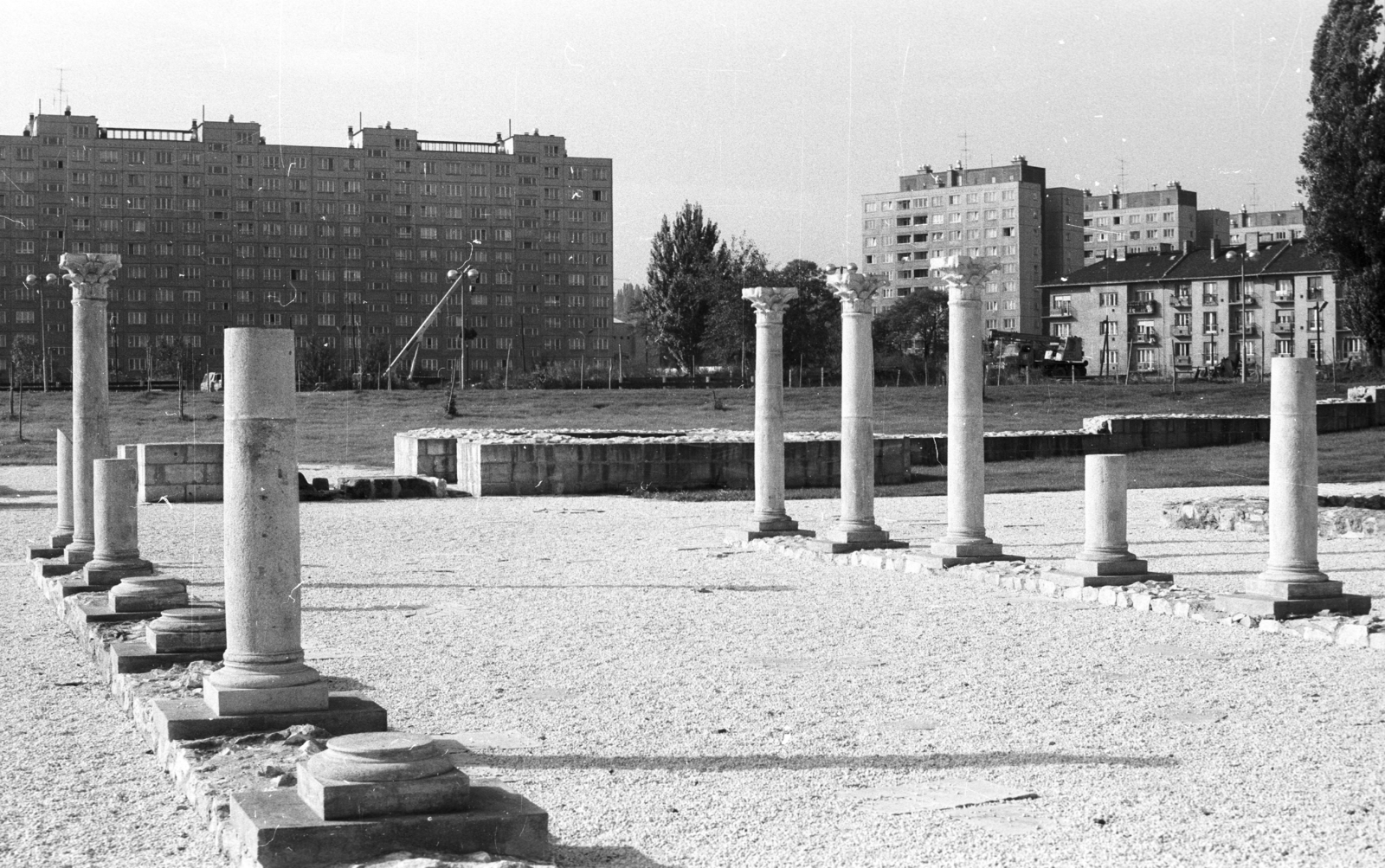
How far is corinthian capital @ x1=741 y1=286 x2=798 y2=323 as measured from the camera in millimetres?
19797

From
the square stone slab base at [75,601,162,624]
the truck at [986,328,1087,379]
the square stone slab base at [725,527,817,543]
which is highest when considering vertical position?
the truck at [986,328,1087,379]

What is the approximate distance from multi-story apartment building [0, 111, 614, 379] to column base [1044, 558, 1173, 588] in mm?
50790

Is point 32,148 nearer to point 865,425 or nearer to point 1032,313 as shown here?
point 1032,313

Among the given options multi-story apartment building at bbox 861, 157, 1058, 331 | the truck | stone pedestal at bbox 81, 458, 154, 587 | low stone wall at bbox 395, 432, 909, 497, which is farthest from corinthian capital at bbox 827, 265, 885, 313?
multi-story apartment building at bbox 861, 157, 1058, 331

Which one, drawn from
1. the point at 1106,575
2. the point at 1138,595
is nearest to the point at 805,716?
the point at 1138,595

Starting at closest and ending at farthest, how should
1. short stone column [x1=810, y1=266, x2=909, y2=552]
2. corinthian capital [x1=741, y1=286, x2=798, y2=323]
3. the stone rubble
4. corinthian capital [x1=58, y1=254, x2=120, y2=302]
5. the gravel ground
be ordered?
the gravel ground
the stone rubble
corinthian capital [x1=58, y1=254, x2=120, y2=302]
short stone column [x1=810, y1=266, x2=909, y2=552]
corinthian capital [x1=741, y1=286, x2=798, y2=323]

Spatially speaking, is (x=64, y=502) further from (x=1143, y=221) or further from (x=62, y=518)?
(x=1143, y=221)

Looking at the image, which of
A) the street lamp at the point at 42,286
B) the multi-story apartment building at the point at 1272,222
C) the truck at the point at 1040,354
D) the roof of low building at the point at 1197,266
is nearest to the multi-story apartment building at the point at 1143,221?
the multi-story apartment building at the point at 1272,222

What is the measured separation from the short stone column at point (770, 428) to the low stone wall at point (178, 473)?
11342mm

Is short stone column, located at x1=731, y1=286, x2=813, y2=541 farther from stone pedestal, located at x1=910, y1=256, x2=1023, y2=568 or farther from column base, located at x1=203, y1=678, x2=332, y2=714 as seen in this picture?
column base, located at x1=203, y1=678, x2=332, y2=714

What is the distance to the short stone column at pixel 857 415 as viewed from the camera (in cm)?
1844

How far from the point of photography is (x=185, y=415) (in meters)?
50.6

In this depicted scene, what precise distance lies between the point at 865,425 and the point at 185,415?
120 feet

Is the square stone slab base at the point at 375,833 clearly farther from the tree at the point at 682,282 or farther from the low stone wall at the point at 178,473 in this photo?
the tree at the point at 682,282
